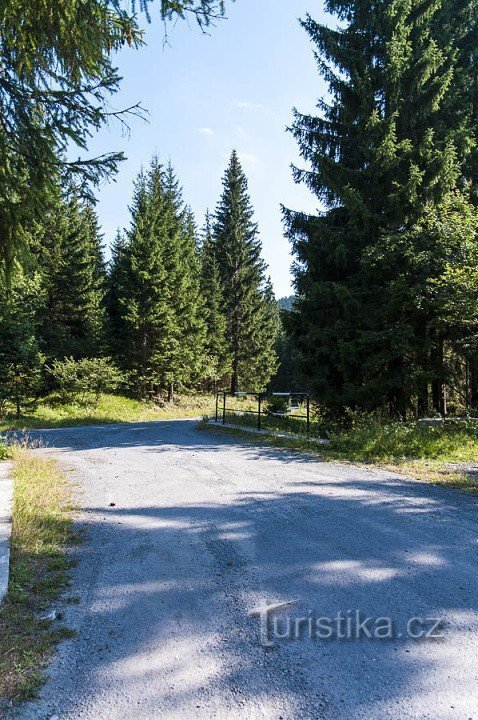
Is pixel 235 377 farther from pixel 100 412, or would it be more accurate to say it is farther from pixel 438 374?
pixel 438 374

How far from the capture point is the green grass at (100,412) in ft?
58.6

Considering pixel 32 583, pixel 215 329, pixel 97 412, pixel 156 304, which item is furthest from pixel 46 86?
pixel 215 329

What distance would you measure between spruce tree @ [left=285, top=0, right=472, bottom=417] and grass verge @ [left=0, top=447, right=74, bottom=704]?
7613 mm

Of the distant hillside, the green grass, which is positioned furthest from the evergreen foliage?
the green grass

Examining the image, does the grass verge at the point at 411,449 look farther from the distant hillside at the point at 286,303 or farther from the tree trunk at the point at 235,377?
the tree trunk at the point at 235,377

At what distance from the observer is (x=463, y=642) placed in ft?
7.59

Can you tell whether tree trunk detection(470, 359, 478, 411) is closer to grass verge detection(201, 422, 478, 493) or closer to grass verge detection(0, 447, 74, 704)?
grass verge detection(201, 422, 478, 493)

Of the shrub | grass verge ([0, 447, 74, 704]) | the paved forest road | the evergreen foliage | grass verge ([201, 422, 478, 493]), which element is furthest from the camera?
the shrub

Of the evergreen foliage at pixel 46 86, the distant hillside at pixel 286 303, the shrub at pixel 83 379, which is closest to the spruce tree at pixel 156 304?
the shrub at pixel 83 379

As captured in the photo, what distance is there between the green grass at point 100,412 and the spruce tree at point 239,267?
710 cm

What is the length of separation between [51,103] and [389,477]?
247 inches

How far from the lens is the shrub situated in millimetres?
21594

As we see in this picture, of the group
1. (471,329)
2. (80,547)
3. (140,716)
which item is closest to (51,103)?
(80,547)

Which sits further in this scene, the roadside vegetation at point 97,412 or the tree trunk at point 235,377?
the tree trunk at point 235,377
